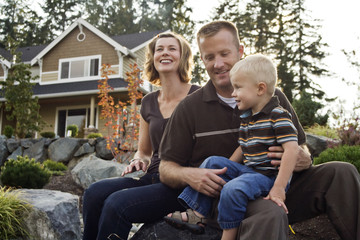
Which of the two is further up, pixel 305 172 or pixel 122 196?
pixel 305 172

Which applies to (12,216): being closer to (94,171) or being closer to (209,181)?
(94,171)

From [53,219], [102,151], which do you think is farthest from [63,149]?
[53,219]

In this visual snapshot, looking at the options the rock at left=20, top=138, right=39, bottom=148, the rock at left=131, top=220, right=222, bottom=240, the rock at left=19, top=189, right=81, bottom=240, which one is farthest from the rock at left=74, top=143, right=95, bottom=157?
the rock at left=131, top=220, right=222, bottom=240

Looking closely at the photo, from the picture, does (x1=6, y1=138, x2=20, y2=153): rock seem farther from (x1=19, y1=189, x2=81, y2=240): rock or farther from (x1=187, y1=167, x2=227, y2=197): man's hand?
(x1=187, y1=167, x2=227, y2=197): man's hand

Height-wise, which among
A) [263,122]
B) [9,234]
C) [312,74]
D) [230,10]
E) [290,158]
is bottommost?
Answer: [9,234]

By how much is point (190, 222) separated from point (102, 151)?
10.6 m

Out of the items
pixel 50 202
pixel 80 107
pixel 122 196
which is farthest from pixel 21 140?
pixel 122 196

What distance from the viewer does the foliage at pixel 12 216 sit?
16.1 feet

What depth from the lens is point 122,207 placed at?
266 cm

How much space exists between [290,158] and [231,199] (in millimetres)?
406

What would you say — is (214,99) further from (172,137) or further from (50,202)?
(50,202)

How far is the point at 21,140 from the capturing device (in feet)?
48.6

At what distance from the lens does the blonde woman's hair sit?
3.76m

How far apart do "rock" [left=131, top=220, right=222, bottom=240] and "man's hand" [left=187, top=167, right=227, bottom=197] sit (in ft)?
1.11
